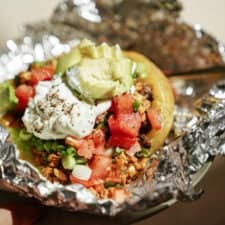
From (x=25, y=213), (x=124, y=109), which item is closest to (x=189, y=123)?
(x=124, y=109)

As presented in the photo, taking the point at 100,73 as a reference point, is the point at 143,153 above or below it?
below

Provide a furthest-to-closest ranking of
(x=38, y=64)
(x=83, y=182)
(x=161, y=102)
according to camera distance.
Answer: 1. (x=38, y=64)
2. (x=161, y=102)
3. (x=83, y=182)

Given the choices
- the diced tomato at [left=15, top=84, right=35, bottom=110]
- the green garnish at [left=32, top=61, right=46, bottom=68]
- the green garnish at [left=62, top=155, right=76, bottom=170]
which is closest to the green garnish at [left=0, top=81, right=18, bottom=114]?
the diced tomato at [left=15, top=84, right=35, bottom=110]

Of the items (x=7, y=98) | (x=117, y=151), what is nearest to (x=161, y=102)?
(x=117, y=151)

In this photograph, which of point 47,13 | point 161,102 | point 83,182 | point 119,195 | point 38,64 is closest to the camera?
point 119,195

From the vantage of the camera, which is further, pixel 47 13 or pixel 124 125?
pixel 47 13

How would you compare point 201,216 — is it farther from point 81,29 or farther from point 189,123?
point 81,29

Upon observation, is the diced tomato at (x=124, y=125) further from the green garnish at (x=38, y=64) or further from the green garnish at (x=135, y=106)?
the green garnish at (x=38, y=64)

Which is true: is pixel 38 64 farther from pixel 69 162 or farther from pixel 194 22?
pixel 194 22
